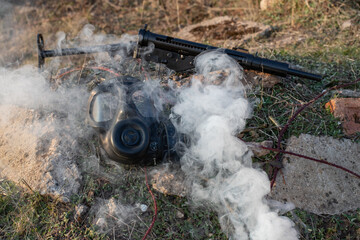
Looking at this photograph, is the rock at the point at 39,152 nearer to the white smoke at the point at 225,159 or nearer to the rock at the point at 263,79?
the white smoke at the point at 225,159

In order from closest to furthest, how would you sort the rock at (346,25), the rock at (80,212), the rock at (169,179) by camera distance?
1. the rock at (80,212)
2. the rock at (169,179)
3. the rock at (346,25)

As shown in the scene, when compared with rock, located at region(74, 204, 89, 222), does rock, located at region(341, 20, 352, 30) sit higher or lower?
higher

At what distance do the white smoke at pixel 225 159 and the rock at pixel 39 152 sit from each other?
1.06m

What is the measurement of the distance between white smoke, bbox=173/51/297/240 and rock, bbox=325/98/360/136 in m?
0.87

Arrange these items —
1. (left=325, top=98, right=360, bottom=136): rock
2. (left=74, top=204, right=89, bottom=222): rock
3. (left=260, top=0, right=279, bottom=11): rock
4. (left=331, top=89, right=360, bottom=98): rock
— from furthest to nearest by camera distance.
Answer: (left=260, top=0, right=279, bottom=11): rock, (left=331, top=89, right=360, bottom=98): rock, (left=325, top=98, right=360, bottom=136): rock, (left=74, top=204, right=89, bottom=222): rock

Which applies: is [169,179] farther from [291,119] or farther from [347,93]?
[347,93]

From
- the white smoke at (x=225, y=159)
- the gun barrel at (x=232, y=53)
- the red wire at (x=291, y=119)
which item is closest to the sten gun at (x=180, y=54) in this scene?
the gun barrel at (x=232, y=53)

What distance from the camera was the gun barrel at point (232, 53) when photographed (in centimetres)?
328

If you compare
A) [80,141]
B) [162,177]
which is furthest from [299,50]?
[80,141]

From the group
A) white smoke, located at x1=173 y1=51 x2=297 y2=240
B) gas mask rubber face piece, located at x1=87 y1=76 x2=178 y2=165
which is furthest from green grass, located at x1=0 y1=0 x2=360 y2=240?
gas mask rubber face piece, located at x1=87 y1=76 x2=178 y2=165

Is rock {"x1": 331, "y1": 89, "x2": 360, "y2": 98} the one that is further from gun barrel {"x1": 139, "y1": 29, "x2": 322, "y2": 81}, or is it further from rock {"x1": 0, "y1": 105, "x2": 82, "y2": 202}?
rock {"x1": 0, "y1": 105, "x2": 82, "y2": 202}

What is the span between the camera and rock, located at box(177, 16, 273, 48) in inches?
186

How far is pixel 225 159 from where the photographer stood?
2799 millimetres

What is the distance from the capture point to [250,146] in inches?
113
